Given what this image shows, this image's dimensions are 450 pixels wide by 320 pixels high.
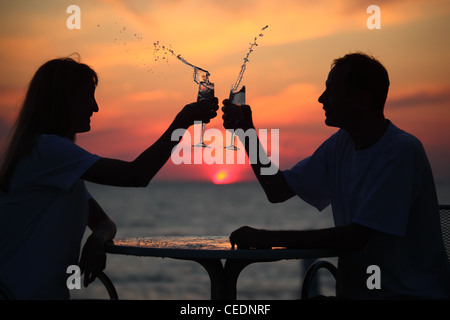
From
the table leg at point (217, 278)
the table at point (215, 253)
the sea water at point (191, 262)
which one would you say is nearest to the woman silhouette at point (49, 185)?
the table at point (215, 253)

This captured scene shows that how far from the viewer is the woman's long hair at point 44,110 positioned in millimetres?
2250

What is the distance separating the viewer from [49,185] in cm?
220

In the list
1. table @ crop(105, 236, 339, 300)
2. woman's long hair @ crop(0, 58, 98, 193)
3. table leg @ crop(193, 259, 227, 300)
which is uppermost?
woman's long hair @ crop(0, 58, 98, 193)

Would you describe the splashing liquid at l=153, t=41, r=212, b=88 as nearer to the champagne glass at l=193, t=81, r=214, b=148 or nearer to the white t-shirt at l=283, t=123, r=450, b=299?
the champagne glass at l=193, t=81, r=214, b=148

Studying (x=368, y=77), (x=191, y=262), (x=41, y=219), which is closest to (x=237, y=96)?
(x=368, y=77)

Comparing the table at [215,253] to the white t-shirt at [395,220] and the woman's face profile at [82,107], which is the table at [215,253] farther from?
the woman's face profile at [82,107]

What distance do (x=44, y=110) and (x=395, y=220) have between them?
160 centimetres

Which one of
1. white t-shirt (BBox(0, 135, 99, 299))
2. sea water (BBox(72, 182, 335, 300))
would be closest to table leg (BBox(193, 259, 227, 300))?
white t-shirt (BBox(0, 135, 99, 299))

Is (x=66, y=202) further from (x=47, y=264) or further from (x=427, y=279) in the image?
(x=427, y=279)

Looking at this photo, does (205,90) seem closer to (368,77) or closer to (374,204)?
(368,77)

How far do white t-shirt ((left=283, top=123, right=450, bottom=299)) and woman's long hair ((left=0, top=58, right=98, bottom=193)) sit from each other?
138 centimetres

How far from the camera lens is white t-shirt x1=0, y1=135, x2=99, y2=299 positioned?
2.16 m

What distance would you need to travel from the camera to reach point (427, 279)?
7.50 feet

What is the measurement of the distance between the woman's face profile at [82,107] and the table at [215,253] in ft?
1.88
